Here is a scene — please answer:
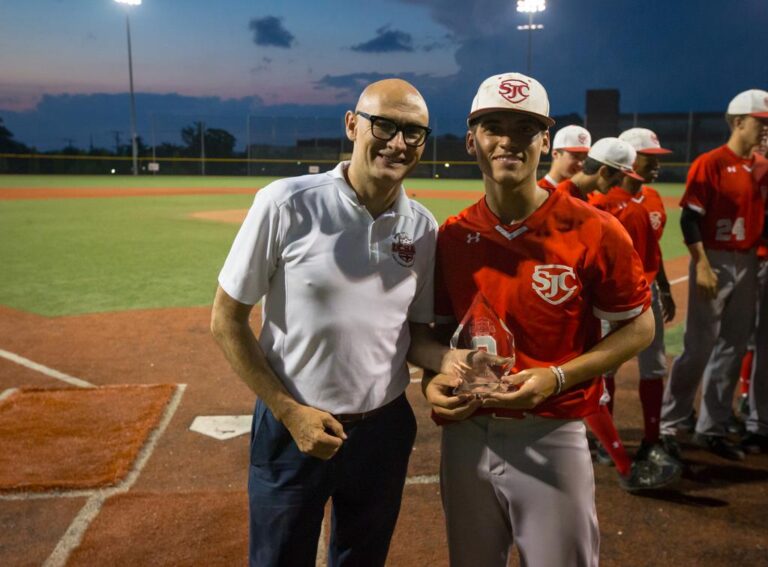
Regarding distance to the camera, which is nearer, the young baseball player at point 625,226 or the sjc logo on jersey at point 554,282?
the sjc logo on jersey at point 554,282

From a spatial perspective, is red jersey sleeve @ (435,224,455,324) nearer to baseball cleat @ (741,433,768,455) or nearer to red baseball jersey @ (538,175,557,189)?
red baseball jersey @ (538,175,557,189)

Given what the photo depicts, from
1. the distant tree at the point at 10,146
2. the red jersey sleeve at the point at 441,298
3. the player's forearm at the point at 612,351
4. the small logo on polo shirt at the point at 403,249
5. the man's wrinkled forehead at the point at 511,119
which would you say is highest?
the distant tree at the point at 10,146

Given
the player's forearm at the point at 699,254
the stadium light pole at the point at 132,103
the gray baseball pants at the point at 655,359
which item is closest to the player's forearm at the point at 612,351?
the gray baseball pants at the point at 655,359

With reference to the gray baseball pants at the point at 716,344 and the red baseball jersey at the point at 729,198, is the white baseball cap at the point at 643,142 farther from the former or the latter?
the gray baseball pants at the point at 716,344

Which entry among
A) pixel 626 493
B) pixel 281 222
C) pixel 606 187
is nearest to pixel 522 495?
pixel 281 222

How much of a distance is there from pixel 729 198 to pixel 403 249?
3.52m

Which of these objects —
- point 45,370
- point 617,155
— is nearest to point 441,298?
point 617,155

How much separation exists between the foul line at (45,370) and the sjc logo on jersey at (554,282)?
4878 mm

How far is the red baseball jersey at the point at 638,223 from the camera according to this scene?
4.52 meters

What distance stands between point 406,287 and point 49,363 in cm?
542

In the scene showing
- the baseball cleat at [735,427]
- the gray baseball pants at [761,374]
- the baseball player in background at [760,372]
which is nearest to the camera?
the baseball player in background at [760,372]

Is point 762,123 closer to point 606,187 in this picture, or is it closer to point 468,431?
point 606,187

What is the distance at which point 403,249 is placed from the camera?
95.3 inches

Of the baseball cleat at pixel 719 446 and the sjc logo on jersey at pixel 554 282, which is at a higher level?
the sjc logo on jersey at pixel 554 282
